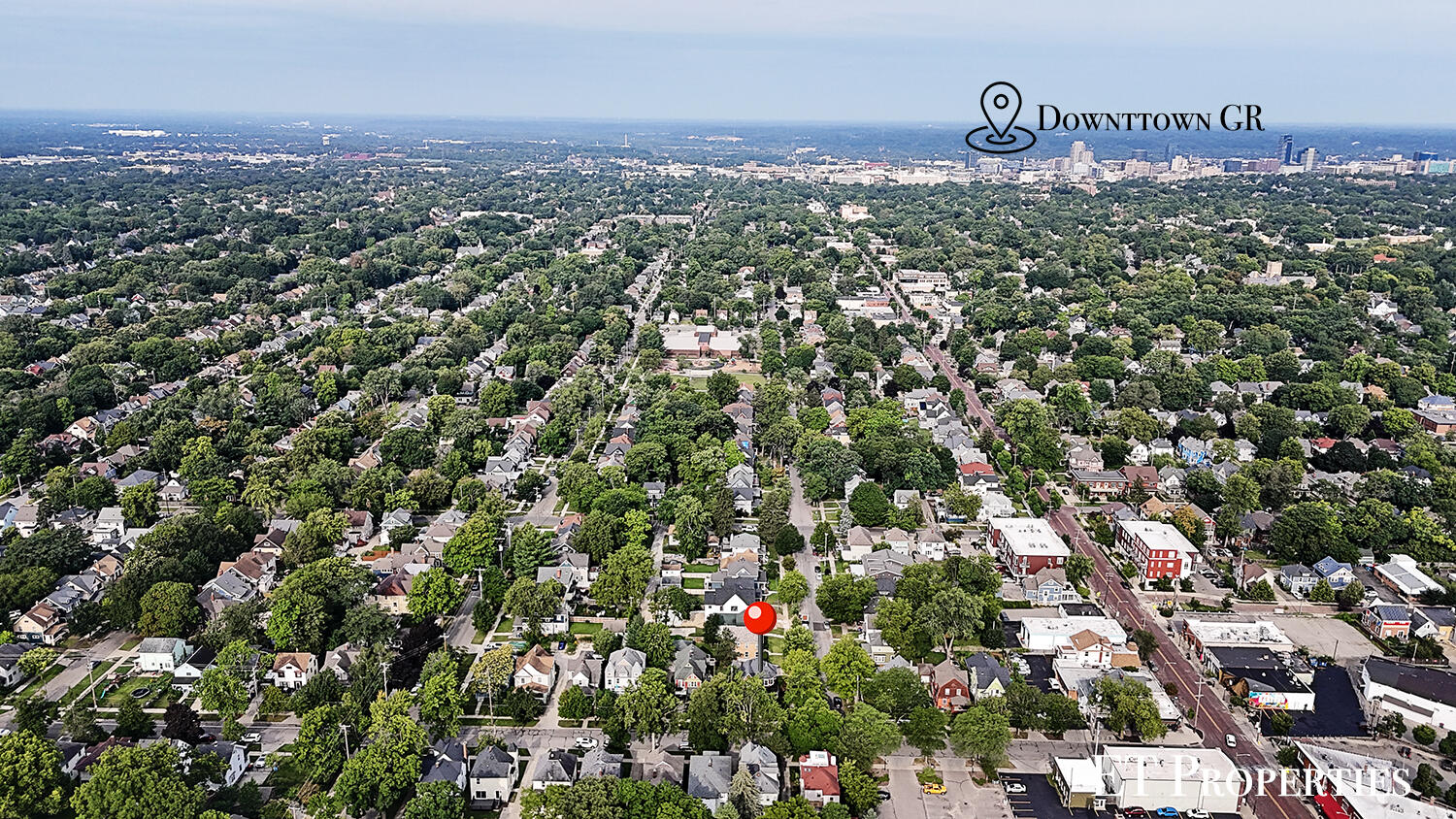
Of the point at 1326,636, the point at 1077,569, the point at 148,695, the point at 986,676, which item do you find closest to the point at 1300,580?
the point at 1326,636

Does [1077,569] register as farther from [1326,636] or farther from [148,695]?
[148,695]

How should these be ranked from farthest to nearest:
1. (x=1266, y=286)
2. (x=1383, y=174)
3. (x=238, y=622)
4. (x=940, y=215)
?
(x=1383, y=174) < (x=940, y=215) < (x=1266, y=286) < (x=238, y=622)

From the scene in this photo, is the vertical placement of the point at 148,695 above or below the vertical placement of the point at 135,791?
below

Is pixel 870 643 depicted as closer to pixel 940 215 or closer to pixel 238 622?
pixel 238 622

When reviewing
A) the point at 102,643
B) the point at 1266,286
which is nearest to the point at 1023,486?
the point at 102,643

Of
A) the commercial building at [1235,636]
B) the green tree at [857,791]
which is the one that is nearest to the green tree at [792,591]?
the green tree at [857,791]
